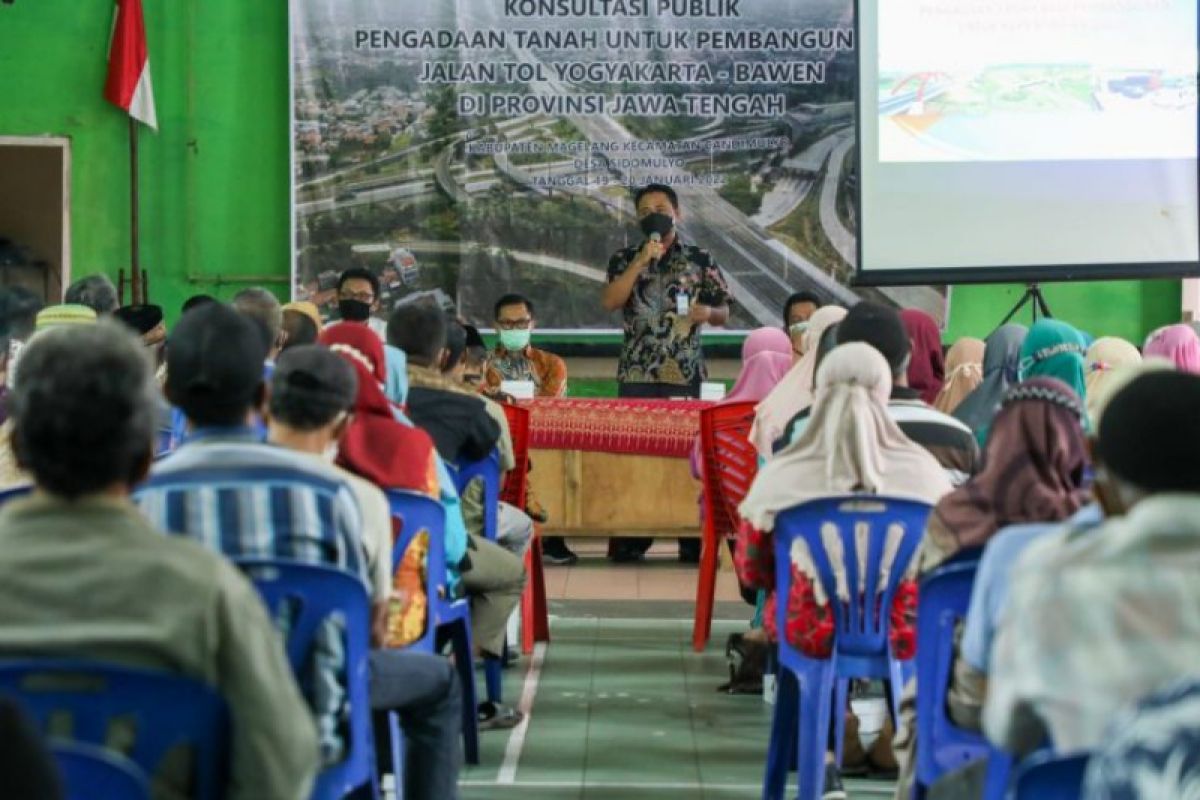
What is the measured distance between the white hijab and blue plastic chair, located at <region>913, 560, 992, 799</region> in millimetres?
817

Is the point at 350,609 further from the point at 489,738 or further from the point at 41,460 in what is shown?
the point at 489,738

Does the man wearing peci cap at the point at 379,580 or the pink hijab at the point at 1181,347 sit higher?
the pink hijab at the point at 1181,347

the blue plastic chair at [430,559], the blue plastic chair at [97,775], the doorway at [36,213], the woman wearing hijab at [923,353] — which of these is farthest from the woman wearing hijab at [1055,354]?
the doorway at [36,213]

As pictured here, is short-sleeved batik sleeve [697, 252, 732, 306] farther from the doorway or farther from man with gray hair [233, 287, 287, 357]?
the doorway

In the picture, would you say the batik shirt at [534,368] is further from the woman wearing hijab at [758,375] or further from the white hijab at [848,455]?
the white hijab at [848,455]

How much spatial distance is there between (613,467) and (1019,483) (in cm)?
458

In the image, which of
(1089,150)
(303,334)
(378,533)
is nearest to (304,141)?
(1089,150)

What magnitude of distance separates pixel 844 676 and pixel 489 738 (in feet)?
4.63

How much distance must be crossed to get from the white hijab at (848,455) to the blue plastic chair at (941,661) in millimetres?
817

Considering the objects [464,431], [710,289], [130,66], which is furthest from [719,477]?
[130,66]

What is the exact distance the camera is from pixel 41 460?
2037 mm

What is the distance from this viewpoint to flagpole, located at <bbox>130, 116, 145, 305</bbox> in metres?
9.66

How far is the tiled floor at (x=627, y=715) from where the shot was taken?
14.7ft

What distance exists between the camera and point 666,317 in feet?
26.4
